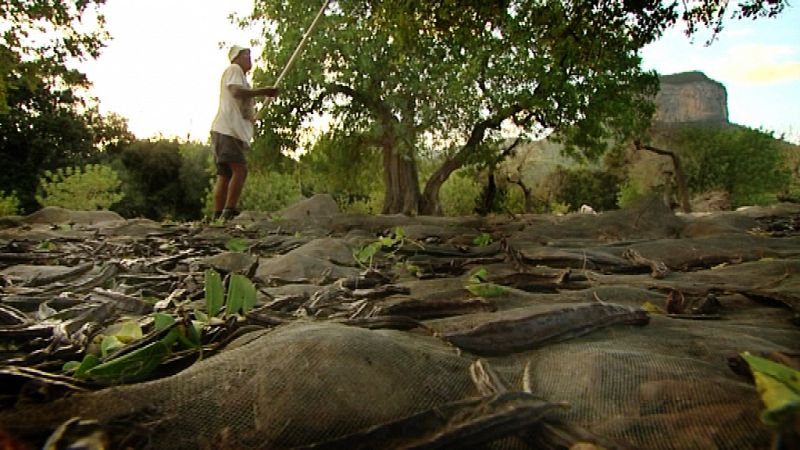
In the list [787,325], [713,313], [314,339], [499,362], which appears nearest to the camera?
[314,339]

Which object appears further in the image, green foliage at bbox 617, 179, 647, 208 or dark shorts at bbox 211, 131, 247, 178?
green foliage at bbox 617, 179, 647, 208

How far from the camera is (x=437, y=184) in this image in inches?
659

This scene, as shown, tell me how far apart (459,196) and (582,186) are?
7.09 m

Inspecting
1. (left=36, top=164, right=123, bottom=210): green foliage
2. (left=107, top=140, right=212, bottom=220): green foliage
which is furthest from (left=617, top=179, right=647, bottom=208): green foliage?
(left=36, top=164, right=123, bottom=210): green foliage

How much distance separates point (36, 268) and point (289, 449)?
3.08 m

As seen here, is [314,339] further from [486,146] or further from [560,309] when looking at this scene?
[486,146]

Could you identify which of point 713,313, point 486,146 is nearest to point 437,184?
point 486,146

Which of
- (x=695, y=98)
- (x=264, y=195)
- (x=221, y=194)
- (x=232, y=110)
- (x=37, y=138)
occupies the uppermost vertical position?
(x=695, y=98)

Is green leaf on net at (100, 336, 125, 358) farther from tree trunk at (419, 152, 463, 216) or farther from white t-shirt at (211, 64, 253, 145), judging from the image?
tree trunk at (419, 152, 463, 216)

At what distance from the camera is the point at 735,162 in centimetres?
2570

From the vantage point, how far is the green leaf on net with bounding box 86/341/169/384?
1.11 meters

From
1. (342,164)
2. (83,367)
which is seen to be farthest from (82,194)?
(83,367)

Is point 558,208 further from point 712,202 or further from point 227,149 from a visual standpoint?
point 227,149

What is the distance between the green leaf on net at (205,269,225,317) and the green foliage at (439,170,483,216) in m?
20.9
